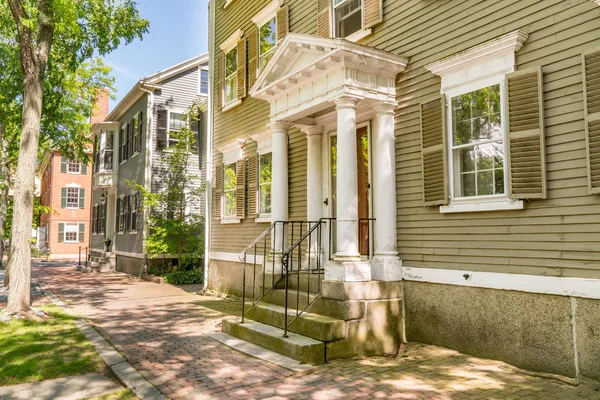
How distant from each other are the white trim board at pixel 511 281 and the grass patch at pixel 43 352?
4.43 meters

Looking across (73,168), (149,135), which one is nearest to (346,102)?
(149,135)

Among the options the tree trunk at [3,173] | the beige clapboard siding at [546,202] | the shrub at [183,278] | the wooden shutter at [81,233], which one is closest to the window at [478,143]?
the beige clapboard siding at [546,202]

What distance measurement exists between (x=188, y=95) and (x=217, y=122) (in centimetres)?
697

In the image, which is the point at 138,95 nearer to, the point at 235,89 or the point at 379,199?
the point at 235,89

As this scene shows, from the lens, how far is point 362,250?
8086 millimetres

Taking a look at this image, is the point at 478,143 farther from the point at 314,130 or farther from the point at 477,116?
the point at 314,130

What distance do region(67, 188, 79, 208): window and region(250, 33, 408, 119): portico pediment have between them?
3290 centimetres

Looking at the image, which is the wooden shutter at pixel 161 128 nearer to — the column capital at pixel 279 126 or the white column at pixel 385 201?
the column capital at pixel 279 126

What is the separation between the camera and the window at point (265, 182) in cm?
1059

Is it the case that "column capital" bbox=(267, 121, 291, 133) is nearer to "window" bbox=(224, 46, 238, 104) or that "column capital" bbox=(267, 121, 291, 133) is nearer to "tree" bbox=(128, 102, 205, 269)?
"window" bbox=(224, 46, 238, 104)

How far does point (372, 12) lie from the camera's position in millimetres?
7719

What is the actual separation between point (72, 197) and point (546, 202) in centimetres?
3731

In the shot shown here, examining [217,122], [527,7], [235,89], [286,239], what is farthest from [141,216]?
[527,7]

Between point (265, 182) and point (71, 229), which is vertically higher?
point (265, 182)
